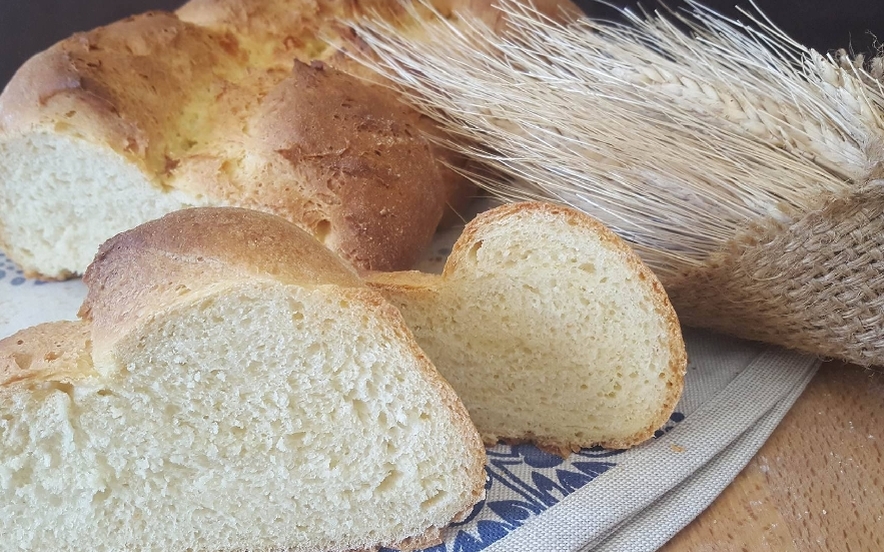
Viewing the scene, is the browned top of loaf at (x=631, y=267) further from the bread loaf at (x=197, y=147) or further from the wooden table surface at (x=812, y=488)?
the bread loaf at (x=197, y=147)

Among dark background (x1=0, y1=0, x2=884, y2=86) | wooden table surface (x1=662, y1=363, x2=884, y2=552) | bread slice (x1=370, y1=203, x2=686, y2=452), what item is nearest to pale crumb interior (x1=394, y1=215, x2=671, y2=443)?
bread slice (x1=370, y1=203, x2=686, y2=452)

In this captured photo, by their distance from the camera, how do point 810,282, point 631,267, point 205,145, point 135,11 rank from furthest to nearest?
point 135,11 → point 205,145 → point 810,282 → point 631,267

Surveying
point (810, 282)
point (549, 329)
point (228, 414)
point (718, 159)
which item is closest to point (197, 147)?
point (228, 414)

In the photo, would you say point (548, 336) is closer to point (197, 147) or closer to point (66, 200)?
point (197, 147)

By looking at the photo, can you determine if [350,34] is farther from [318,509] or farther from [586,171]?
[318,509]

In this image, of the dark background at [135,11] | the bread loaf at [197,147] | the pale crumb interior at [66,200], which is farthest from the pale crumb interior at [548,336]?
the dark background at [135,11]

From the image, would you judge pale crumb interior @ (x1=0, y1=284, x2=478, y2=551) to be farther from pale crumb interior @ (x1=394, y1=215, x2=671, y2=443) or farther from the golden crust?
pale crumb interior @ (x1=394, y1=215, x2=671, y2=443)
